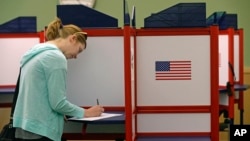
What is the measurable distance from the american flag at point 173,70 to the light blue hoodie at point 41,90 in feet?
2.84

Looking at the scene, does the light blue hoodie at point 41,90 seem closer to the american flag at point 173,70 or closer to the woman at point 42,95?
the woman at point 42,95

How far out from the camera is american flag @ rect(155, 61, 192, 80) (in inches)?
113

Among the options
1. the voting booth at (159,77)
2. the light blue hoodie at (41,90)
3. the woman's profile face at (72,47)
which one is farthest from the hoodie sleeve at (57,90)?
the voting booth at (159,77)

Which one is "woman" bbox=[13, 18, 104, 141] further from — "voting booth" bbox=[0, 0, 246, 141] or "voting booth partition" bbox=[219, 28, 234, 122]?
"voting booth partition" bbox=[219, 28, 234, 122]

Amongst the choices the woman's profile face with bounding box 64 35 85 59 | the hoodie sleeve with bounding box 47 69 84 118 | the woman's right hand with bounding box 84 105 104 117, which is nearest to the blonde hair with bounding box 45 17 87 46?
the woman's profile face with bounding box 64 35 85 59

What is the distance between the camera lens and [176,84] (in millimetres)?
2873

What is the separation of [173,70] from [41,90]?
1035 mm

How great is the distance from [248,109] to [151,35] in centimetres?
376

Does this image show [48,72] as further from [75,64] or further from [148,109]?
[148,109]

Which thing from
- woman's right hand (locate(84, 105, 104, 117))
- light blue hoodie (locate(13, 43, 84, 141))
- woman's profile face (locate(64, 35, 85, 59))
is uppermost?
woman's profile face (locate(64, 35, 85, 59))

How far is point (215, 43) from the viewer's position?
2.82 metres

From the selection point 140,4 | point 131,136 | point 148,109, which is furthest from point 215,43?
point 140,4

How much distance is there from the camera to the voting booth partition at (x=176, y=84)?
2.85 metres

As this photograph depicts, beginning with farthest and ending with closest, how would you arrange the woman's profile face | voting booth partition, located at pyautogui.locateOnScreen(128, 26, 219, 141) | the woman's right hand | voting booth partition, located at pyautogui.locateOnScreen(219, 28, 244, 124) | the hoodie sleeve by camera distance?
1. voting booth partition, located at pyautogui.locateOnScreen(219, 28, 244, 124)
2. voting booth partition, located at pyautogui.locateOnScreen(128, 26, 219, 141)
3. the woman's right hand
4. the woman's profile face
5. the hoodie sleeve
